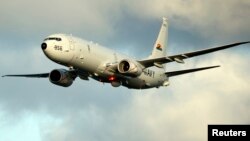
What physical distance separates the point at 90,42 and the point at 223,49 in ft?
60.2

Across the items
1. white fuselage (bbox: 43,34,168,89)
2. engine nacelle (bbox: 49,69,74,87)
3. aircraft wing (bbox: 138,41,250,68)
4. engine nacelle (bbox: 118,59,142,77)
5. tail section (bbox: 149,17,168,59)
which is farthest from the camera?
tail section (bbox: 149,17,168,59)

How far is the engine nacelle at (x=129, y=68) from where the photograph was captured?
118 metres

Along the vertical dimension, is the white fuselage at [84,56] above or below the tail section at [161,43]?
below

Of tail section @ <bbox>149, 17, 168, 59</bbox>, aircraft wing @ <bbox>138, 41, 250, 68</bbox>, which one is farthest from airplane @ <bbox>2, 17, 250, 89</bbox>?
tail section @ <bbox>149, 17, 168, 59</bbox>

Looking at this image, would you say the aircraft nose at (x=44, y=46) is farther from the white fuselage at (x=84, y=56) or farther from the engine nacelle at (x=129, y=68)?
the engine nacelle at (x=129, y=68)

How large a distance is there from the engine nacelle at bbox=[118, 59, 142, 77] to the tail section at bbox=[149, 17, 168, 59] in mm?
19580

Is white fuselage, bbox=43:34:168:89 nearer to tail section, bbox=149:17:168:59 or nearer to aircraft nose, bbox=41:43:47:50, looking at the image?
aircraft nose, bbox=41:43:47:50

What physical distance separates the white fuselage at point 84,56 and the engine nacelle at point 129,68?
48.2 inches

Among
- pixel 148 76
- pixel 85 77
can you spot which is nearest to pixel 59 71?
pixel 85 77

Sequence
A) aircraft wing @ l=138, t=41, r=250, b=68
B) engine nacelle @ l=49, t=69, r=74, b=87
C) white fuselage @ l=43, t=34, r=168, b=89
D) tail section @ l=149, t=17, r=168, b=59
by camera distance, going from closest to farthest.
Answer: white fuselage @ l=43, t=34, r=168, b=89 < aircraft wing @ l=138, t=41, r=250, b=68 < engine nacelle @ l=49, t=69, r=74, b=87 < tail section @ l=149, t=17, r=168, b=59

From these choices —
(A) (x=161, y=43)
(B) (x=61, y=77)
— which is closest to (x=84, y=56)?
(B) (x=61, y=77)

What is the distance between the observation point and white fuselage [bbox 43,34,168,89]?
376ft

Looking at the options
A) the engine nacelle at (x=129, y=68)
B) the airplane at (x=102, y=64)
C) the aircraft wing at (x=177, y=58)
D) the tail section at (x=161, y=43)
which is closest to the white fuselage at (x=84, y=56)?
the airplane at (x=102, y=64)

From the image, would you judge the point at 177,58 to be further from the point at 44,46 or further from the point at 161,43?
the point at 161,43
